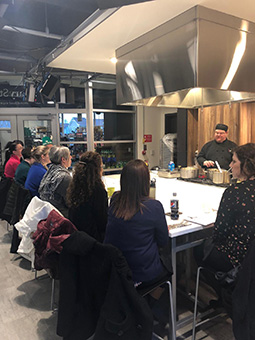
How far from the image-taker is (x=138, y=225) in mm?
1643

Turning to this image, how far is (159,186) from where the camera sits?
328cm

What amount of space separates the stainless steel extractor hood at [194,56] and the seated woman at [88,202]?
1.14 m

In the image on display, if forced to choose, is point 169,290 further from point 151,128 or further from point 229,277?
point 151,128

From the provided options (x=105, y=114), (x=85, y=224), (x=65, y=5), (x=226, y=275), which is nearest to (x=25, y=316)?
(x=85, y=224)

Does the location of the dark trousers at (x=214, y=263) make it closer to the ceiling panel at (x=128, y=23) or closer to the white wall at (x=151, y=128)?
the ceiling panel at (x=128, y=23)

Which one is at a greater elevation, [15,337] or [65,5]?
[65,5]

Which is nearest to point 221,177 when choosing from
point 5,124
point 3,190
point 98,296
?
point 98,296

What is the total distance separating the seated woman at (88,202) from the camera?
7.28ft

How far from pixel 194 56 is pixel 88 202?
4.90 feet

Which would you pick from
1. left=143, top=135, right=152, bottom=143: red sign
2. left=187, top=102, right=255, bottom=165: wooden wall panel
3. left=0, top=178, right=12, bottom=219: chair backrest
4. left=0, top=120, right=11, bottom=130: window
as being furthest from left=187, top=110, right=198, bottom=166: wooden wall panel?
left=0, top=120, right=11, bottom=130: window

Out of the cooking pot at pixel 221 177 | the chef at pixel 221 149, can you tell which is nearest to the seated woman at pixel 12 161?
the chef at pixel 221 149

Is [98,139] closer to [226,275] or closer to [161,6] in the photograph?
[161,6]

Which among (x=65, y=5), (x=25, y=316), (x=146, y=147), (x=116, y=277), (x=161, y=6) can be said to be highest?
(x=65, y=5)

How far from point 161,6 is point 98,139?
4652mm
